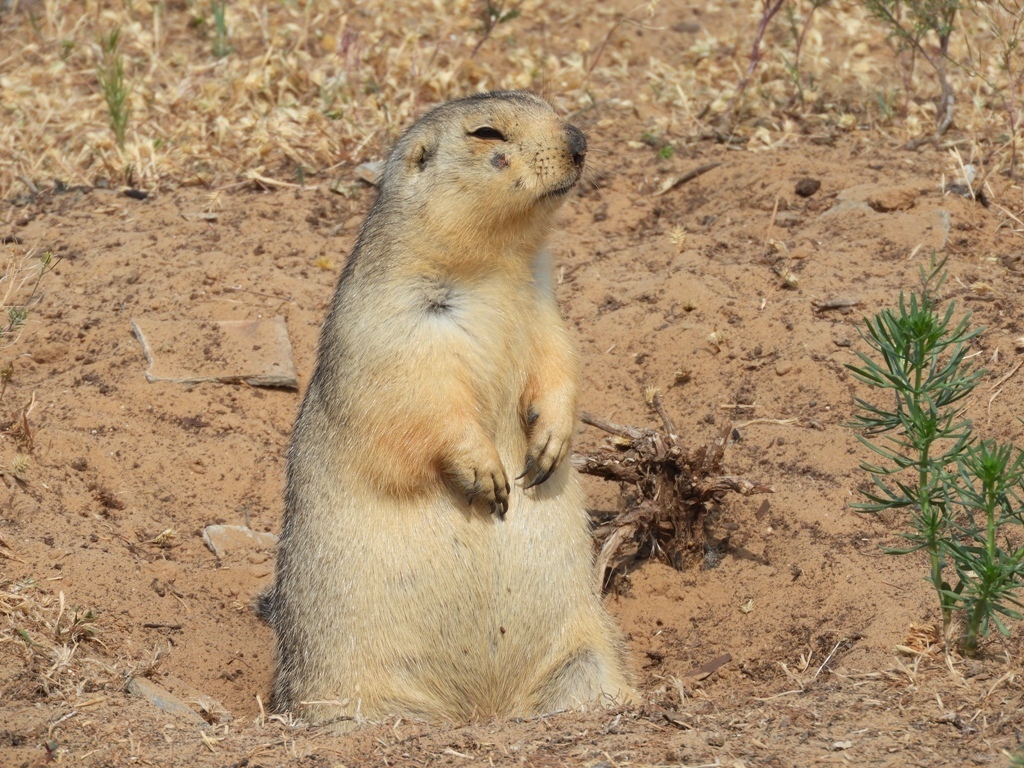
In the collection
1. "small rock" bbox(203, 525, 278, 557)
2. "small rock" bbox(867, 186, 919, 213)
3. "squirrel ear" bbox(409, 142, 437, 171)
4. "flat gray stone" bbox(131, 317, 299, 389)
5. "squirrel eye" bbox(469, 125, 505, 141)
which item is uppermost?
"squirrel eye" bbox(469, 125, 505, 141)

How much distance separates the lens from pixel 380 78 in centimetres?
927

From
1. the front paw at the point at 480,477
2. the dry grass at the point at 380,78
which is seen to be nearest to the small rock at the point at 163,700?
the front paw at the point at 480,477

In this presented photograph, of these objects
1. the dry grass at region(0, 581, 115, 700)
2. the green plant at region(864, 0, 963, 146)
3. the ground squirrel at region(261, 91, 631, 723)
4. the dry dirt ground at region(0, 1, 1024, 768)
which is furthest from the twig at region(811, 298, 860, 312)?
the dry grass at region(0, 581, 115, 700)

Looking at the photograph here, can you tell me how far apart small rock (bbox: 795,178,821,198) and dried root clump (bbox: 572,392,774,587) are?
7.99 feet

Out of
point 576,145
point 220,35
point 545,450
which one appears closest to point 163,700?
point 545,450

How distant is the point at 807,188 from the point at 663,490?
2826 millimetres

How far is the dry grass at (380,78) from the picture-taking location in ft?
27.7

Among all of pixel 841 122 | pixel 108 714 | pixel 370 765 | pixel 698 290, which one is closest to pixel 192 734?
pixel 108 714

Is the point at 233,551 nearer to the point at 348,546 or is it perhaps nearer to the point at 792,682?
the point at 348,546

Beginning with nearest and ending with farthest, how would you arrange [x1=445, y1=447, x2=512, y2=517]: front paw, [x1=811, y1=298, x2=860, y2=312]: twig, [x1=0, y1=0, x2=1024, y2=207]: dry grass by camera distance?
[x1=445, y1=447, x2=512, y2=517]: front paw → [x1=811, y1=298, x2=860, y2=312]: twig → [x1=0, y1=0, x2=1024, y2=207]: dry grass

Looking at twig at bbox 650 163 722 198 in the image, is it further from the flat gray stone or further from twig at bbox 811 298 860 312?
the flat gray stone

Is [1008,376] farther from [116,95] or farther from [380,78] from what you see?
[116,95]

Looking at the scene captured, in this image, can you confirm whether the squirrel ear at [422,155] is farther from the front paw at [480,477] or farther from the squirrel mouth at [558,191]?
the front paw at [480,477]

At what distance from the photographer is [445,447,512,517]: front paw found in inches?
177
